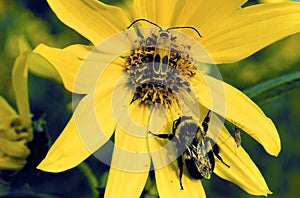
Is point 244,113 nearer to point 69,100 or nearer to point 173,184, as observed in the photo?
point 173,184

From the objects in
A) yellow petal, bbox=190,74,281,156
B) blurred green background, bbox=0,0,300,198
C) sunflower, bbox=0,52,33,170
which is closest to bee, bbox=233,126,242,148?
yellow petal, bbox=190,74,281,156

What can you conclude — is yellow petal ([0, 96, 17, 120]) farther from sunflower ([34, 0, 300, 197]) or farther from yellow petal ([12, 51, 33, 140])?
sunflower ([34, 0, 300, 197])

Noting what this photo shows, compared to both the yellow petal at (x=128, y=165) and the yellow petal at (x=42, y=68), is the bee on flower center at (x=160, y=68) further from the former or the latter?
the yellow petal at (x=42, y=68)

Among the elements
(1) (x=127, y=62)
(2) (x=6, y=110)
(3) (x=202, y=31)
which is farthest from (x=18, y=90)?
(3) (x=202, y=31)

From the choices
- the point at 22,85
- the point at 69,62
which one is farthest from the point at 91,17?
the point at 22,85

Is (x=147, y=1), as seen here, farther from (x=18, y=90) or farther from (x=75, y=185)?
(x=75, y=185)

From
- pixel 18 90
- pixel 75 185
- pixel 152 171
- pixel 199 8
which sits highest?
pixel 199 8
